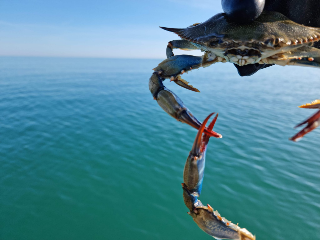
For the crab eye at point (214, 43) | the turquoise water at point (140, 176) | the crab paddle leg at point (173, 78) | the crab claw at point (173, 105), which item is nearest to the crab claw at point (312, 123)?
the crab claw at point (173, 105)

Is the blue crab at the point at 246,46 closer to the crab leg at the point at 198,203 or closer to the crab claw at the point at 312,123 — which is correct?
the crab leg at the point at 198,203

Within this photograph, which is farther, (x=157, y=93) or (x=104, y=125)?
(x=104, y=125)

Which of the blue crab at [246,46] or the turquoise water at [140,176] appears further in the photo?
the turquoise water at [140,176]

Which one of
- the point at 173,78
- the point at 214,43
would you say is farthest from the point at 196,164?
the point at 214,43

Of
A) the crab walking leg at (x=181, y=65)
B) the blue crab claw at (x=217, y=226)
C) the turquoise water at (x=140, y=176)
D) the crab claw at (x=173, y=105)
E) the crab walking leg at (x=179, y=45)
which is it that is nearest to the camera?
the crab claw at (x=173, y=105)

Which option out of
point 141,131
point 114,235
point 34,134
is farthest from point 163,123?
point 114,235

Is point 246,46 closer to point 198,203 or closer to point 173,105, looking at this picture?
point 173,105

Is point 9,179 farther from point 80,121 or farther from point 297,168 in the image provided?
point 297,168
